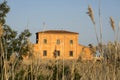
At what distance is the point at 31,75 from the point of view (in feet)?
11.8

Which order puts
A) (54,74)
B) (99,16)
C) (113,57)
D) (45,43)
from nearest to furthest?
(99,16) → (113,57) → (54,74) → (45,43)

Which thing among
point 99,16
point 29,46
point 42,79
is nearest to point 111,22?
point 99,16

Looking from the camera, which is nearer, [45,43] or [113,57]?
[113,57]

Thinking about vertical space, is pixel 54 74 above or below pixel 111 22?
below

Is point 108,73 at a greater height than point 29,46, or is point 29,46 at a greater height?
point 29,46

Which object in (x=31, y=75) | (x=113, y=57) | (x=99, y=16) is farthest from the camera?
(x=113, y=57)

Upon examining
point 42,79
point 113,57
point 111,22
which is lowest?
point 42,79

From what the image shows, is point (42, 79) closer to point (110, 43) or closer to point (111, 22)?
point (110, 43)

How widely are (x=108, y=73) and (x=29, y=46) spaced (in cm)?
141

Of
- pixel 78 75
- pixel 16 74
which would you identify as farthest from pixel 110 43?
pixel 16 74

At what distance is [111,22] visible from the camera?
3.01 meters

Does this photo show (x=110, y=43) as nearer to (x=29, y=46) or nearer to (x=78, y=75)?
(x=78, y=75)

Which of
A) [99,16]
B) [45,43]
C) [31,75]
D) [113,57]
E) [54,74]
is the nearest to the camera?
[99,16]

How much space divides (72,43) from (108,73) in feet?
189
